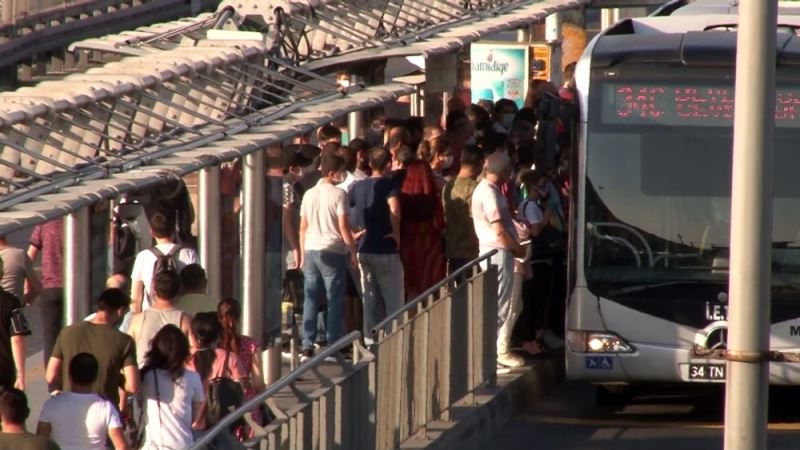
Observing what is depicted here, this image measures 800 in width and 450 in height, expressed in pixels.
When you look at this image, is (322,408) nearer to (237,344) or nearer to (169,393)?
(169,393)

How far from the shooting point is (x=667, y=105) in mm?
15281

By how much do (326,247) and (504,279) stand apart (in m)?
1.38

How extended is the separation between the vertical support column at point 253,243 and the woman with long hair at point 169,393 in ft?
10.4

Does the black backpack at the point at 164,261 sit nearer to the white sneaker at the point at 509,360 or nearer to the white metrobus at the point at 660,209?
the white metrobus at the point at 660,209

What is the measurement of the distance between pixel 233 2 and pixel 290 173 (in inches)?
56.0

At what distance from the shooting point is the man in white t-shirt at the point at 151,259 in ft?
41.5

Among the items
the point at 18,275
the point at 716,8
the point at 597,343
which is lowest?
the point at 597,343

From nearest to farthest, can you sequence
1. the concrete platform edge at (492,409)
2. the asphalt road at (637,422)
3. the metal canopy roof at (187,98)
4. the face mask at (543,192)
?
the metal canopy roof at (187,98), the concrete platform edge at (492,409), the asphalt road at (637,422), the face mask at (543,192)

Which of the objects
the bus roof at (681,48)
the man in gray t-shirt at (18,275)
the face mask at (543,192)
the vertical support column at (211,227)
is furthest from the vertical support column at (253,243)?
the face mask at (543,192)

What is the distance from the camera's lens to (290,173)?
1662cm

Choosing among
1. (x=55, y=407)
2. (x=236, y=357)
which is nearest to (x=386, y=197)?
(x=236, y=357)

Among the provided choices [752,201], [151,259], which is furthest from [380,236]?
[752,201]

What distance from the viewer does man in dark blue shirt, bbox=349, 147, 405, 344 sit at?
1585 centimetres

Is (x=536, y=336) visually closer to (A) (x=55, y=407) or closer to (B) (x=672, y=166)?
(B) (x=672, y=166)
